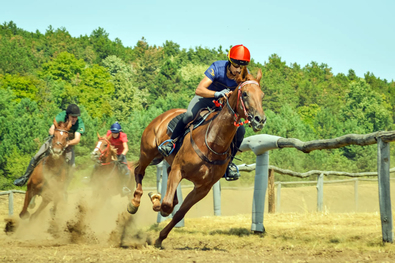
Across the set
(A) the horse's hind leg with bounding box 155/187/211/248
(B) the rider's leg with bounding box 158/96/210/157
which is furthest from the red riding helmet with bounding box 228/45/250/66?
(A) the horse's hind leg with bounding box 155/187/211/248

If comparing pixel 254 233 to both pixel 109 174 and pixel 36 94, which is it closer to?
pixel 109 174

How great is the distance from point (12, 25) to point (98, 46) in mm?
28178

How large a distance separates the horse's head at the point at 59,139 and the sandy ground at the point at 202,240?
4.08ft

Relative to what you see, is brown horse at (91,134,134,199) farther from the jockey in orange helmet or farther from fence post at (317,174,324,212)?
the jockey in orange helmet

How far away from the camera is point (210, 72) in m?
8.33

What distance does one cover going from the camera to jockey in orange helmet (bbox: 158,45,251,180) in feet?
26.5

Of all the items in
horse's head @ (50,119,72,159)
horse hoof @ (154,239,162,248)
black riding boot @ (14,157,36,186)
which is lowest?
horse hoof @ (154,239,162,248)

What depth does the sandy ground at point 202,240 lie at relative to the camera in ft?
22.0

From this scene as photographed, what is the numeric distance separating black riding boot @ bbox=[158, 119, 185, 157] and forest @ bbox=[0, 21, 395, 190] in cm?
3588

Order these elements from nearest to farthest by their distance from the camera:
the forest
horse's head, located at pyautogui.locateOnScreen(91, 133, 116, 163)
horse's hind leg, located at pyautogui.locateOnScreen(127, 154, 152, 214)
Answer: horse's hind leg, located at pyautogui.locateOnScreen(127, 154, 152, 214) → horse's head, located at pyautogui.locateOnScreen(91, 133, 116, 163) → the forest

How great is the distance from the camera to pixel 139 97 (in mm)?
97125

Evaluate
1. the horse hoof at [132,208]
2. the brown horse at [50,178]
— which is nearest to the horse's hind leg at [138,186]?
the horse hoof at [132,208]

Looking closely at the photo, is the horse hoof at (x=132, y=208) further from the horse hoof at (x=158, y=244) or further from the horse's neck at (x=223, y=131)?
the horse's neck at (x=223, y=131)

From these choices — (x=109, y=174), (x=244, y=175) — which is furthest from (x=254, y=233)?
(x=244, y=175)
